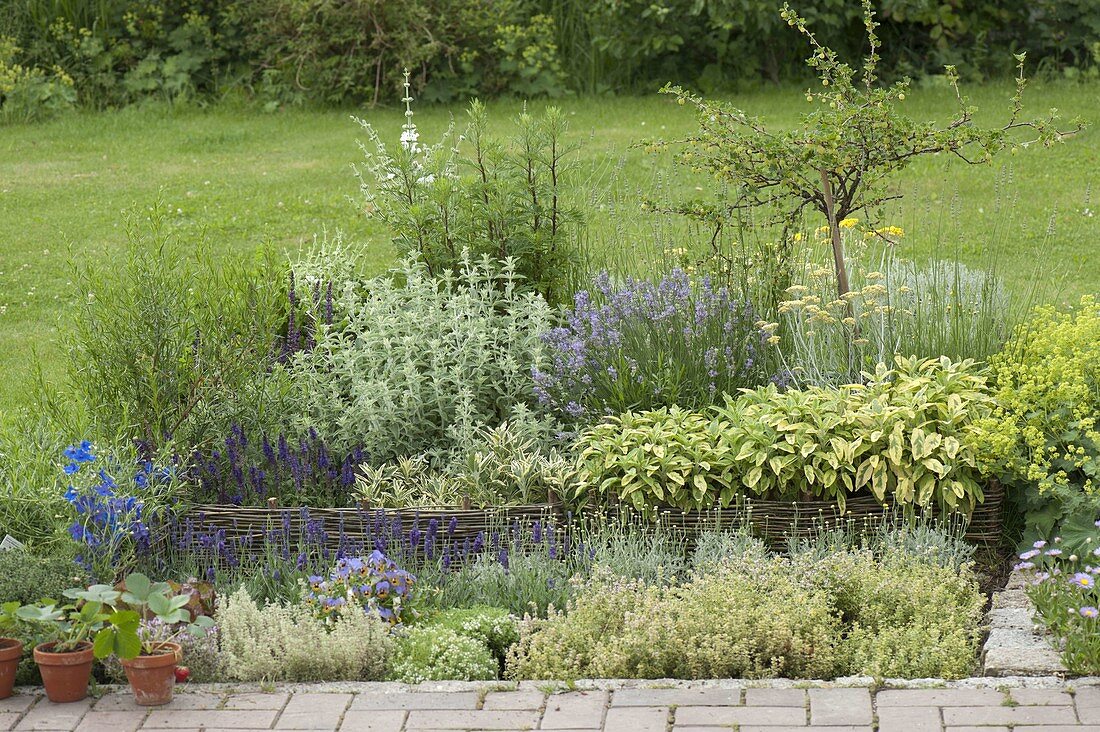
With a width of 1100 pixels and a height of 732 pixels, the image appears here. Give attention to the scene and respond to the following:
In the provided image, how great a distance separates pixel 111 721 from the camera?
3.75 m

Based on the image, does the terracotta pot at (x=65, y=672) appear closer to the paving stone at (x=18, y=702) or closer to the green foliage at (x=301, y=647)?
the paving stone at (x=18, y=702)

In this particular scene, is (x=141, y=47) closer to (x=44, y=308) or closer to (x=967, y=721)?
(x=44, y=308)

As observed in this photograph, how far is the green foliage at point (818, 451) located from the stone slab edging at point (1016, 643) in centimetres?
44

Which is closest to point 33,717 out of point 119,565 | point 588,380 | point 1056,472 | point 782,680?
point 119,565

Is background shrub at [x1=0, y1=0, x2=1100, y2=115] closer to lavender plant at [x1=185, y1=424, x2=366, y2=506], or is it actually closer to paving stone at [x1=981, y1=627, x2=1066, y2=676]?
lavender plant at [x1=185, y1=424, x2=366, y2=506]

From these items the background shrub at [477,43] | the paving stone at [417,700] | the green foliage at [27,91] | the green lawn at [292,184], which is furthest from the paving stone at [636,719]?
the green foliage at [27,91]

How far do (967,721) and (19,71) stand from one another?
11907 millimetres

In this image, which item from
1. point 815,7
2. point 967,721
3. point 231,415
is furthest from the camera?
point 815,7

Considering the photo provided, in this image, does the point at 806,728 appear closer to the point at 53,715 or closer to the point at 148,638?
the point at 148,638

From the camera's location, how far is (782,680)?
12.7 feet

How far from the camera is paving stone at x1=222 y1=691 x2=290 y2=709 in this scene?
3822mm

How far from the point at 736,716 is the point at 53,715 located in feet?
6.16

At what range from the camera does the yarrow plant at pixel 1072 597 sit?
383 centimetres

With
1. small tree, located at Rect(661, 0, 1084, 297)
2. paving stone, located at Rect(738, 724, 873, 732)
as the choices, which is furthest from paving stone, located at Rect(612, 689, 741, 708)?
small tree, located at Rect(661, 0, 1084, 297)
